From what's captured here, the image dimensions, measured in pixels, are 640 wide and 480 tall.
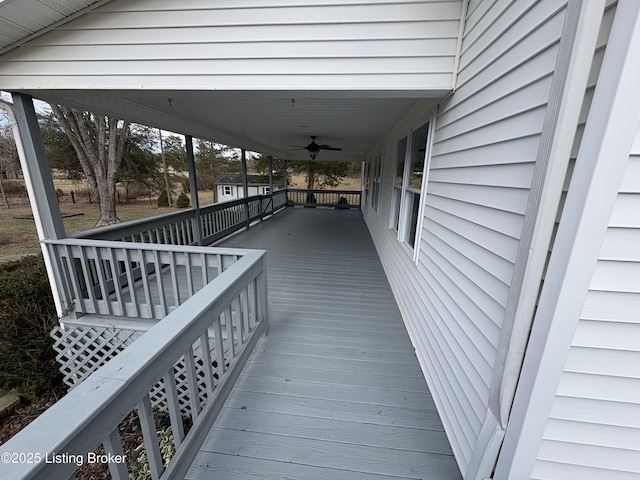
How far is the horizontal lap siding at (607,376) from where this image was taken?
2.95 ft

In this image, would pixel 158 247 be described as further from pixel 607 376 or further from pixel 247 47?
pixel 607 376

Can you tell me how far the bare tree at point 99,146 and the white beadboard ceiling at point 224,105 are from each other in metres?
5.07

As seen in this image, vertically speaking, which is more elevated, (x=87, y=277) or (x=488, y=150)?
(x=488, y=150)

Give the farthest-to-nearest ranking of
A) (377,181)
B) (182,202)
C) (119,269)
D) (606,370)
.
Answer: (182,202)
(377,181)
(119,269)
(606,370)

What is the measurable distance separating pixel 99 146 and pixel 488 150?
→ 38.3 feet

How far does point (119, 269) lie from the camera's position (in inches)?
115

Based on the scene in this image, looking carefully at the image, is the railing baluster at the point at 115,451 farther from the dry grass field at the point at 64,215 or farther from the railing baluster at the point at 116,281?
the dry grass field at the point at 64,215

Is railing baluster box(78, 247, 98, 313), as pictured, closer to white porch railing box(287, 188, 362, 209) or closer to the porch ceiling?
the porch ceiling

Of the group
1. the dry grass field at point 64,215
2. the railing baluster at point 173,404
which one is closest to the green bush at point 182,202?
the dry grass field at point 64,215

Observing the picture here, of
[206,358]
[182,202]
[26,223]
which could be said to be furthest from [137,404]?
[182,202]

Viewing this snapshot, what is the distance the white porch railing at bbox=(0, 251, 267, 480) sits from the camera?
0.64 meters

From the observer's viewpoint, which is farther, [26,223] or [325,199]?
[325,199]

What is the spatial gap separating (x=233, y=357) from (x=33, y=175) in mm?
2716

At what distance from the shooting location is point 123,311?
2.98 meters
